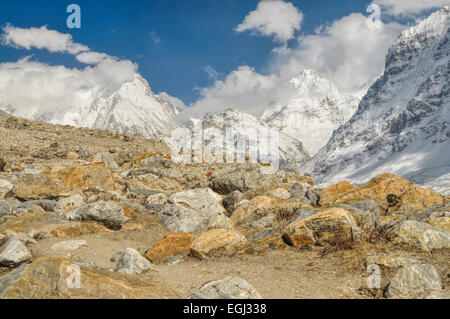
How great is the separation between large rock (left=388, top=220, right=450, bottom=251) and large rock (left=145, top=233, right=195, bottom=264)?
533 cm

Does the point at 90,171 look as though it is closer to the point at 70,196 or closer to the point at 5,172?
the point at 70,196

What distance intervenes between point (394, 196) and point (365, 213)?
4217mm

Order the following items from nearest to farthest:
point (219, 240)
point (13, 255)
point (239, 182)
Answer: point (13, 255), point (219, 240), point (239, 182)

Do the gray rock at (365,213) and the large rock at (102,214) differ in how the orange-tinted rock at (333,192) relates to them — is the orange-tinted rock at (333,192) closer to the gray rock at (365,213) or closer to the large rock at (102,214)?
the gray rock at (365,213)

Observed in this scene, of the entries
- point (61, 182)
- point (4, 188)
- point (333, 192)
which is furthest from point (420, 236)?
point (4, 188)

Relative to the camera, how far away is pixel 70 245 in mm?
9523

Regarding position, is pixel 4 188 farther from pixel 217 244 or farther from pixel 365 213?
pixel 365 213

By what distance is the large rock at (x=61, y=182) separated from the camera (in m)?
14.6

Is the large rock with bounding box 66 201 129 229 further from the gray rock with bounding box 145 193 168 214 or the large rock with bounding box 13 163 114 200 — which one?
the large rock with bounding box 13 163 114 200

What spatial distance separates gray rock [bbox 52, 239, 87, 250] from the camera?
30.7ft

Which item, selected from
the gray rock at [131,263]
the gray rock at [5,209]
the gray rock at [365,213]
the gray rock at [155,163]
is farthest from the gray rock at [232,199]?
the gray rock at [155,163]

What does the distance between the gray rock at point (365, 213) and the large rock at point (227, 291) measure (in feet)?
15.2

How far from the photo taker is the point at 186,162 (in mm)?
28188

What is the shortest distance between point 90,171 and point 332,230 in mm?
12719
